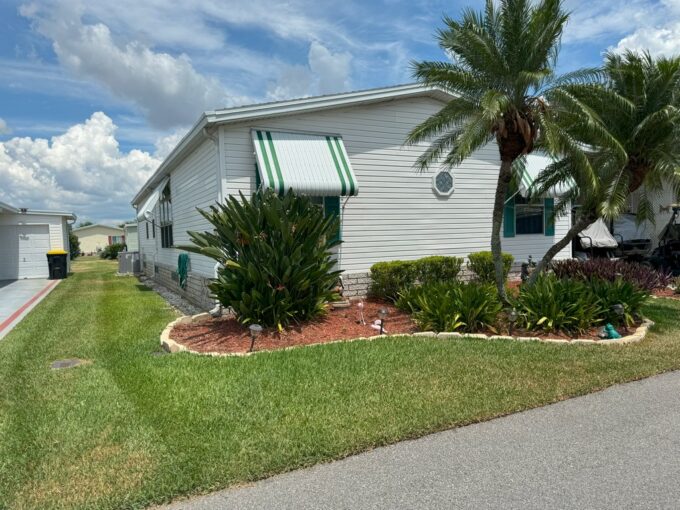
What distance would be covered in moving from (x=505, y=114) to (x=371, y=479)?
605 centimetres

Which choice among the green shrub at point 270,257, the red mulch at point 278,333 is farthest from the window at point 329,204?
the red mulch at point 278,333

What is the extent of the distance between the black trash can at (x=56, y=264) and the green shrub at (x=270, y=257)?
14.1 m

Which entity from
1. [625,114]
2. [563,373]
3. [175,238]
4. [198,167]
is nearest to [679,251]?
[625,114]

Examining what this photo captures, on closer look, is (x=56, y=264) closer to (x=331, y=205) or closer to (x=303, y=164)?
(x=331, y=205)

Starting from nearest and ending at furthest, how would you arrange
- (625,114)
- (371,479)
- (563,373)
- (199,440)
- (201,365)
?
(371,479), (199,440), (563,373), (201,365), (625,114)

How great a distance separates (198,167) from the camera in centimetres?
1041

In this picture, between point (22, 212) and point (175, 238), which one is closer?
point (175, 238)

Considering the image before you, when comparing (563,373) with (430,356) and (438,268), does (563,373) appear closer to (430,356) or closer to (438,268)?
(430,356)

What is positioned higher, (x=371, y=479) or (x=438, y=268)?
(x=438, y=268)

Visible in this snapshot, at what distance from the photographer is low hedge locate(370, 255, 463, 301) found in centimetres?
962

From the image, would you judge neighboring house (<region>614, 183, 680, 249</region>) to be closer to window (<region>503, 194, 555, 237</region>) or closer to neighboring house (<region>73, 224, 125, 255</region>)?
window (<region>503, 194, 555, 237</region>)

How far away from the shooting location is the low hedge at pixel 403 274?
379 inches

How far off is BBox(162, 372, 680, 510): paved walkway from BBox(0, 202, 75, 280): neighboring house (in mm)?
19457

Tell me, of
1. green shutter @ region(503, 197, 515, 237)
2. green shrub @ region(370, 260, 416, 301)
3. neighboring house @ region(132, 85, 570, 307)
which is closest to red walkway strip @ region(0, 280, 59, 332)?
neighboring house @ region(132, 85, 570, 307)
